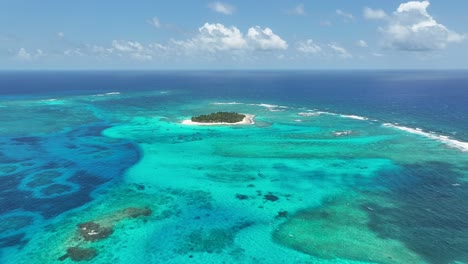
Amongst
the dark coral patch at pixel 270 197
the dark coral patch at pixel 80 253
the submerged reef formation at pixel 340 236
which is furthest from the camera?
the dark coral patch at pixel 270 197

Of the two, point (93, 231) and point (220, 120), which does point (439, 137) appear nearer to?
point (220, 120)

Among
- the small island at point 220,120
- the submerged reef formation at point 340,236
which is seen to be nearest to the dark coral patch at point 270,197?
the submerged reef formation at point 340,236

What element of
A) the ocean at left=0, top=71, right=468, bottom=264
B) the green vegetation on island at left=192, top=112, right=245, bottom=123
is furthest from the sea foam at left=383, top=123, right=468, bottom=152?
the green vegetation on island at left=192, top=112, right=245, bottom=123

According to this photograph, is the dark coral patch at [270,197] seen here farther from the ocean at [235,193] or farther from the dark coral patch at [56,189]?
the dark coral patch at [56,189]

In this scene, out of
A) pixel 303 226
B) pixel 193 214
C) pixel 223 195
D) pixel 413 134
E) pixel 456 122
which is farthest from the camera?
pixel 456 122

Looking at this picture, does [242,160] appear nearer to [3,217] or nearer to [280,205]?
[280,205]

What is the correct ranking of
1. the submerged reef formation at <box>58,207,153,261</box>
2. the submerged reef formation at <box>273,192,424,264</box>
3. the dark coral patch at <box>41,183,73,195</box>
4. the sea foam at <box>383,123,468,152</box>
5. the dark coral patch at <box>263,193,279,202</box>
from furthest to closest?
the sea foam at <box>383,123,468,152</box>
the dark coral patch at <box>41,183,73,195</box>
the dark coral patch at <box>263,193,279,202</box>
the submerged reef formation at <box>273,192,424,264</box>
the submerged reef formation at <box>58,207,153,261</box>

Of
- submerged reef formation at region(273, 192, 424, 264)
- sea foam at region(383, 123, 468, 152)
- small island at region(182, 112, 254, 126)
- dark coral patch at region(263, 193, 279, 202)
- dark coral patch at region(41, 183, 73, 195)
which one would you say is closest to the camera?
submerged reef formation at region(273, 192, 424, 264)

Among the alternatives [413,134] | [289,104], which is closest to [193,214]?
[413,134]

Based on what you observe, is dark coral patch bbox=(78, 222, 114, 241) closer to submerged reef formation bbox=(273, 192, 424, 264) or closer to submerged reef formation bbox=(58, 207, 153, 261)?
submerged reef formation bbox=(58, 207, 153, 261)
